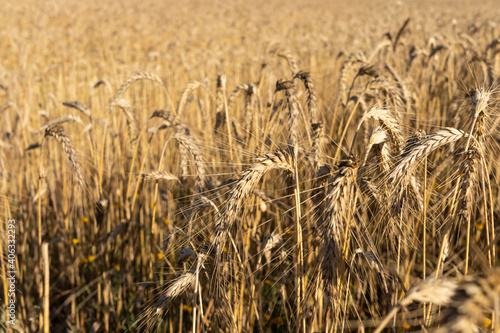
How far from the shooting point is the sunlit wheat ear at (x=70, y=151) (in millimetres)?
1826

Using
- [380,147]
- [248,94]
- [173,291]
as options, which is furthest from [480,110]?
[248,94]

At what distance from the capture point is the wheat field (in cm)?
117

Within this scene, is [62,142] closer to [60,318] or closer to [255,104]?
[255,104]

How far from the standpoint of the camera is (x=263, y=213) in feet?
7.24

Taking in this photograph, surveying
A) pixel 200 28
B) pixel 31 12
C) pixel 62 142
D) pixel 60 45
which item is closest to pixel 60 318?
pixel 62 142

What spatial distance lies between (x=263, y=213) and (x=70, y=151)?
104 cm

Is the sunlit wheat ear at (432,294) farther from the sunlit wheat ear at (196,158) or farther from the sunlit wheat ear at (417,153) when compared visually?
the sunlit wheat ear at (196,158)

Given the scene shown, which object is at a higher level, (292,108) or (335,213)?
(292,108)

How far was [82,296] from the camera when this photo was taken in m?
2.48

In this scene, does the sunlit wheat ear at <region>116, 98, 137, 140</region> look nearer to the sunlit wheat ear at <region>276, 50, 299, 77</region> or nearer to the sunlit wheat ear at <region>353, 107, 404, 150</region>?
the sunlit wheat ear at <region>276, 50, 299, 77</region>

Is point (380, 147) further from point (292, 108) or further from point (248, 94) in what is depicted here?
point (248, 94)

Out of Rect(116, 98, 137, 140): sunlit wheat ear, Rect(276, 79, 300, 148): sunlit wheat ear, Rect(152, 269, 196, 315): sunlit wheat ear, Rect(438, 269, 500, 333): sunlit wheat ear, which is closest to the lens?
Rect(438, 269, 500, 333): sunlit wheat ear

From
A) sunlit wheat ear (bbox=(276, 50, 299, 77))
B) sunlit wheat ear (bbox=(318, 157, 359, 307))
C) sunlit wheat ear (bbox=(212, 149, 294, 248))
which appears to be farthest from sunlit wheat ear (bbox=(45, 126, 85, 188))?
sunlit wheat ear (bbox=(276, 50, 299, 77))

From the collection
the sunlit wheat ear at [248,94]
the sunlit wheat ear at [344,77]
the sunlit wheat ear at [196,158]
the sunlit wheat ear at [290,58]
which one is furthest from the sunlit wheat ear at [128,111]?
the sunlit wheat ear at [344,77]
